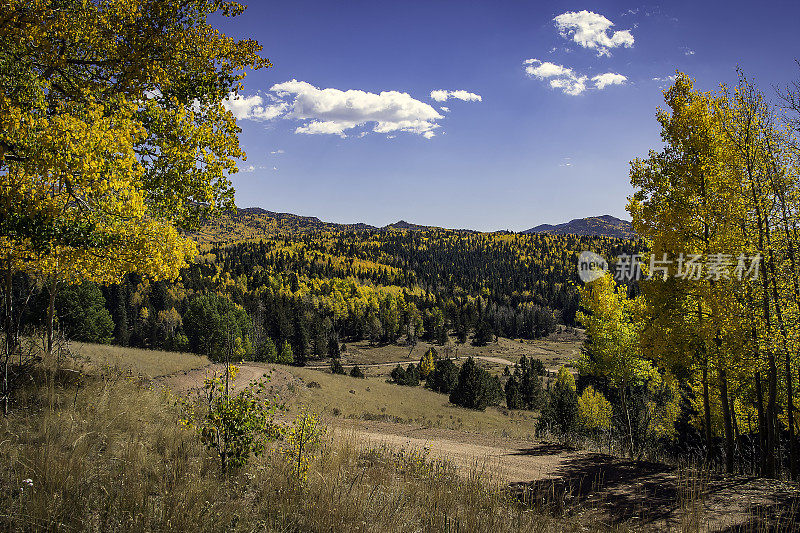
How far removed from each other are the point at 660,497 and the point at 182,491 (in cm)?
834

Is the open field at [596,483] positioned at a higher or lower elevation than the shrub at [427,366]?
higher

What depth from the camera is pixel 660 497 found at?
7.58m

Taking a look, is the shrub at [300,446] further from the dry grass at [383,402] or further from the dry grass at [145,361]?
the dry grass at [145,361]

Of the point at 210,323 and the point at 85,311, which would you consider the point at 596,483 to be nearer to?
the point at 85,311

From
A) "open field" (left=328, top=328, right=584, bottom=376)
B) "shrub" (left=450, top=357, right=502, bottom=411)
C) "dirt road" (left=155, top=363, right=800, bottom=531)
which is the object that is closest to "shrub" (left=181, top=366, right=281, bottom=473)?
"dirt road" (left=155, top=363, right=800, bottom=531)

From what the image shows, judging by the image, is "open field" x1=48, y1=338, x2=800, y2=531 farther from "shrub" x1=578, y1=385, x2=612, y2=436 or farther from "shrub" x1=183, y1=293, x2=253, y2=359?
"shrub" x1=183, y1=293, x2=253, y2=359

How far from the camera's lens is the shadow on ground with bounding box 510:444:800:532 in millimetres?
6059

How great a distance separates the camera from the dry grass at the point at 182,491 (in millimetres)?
3352

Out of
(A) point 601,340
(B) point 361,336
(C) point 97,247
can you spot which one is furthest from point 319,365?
(C) point 97,247

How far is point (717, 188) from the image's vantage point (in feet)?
35.7

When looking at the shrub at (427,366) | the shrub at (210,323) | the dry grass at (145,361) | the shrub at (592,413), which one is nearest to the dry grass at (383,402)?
the dry grass at (145,361)

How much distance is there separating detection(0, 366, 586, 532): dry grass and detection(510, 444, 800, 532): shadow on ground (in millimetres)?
1611

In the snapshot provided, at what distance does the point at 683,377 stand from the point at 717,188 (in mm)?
10865

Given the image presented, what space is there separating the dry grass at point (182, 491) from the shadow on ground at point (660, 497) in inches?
63.4
